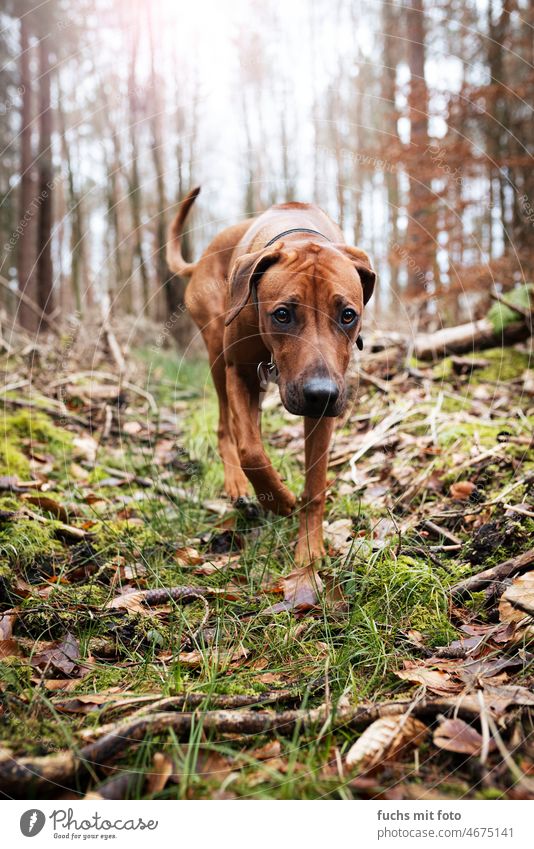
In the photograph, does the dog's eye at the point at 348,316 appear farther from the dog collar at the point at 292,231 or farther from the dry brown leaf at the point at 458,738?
the dry brown leaf at the point at 458,738

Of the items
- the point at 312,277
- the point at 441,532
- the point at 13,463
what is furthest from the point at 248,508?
the point at 13,463

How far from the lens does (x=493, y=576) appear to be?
2.92m

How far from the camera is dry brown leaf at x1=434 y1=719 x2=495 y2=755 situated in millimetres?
1852

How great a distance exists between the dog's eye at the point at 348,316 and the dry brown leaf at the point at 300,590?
1.26 meters

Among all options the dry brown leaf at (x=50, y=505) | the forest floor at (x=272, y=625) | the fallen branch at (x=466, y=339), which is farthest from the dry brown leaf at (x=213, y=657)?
the fallen branch at (x=466, y=339)

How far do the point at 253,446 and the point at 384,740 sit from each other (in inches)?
78.3

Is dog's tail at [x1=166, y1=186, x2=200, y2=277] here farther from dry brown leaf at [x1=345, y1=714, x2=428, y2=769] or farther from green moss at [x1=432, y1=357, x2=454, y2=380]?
dry brown leaf at [x1=345, y1=714, x2=428, y2=769]

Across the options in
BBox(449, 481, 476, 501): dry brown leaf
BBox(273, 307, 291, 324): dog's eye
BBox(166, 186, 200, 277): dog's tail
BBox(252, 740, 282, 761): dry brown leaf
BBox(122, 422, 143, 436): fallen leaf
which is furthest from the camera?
BBox(122, 422, 143, 436): fallen leaf

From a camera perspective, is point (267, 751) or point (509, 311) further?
point (509, 311)

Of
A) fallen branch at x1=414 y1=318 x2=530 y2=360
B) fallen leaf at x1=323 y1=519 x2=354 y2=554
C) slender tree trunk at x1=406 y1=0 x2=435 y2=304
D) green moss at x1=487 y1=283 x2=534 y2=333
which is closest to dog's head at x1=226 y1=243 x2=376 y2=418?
fallen leaf at x1=323 y1=519 x2=354 y2=554

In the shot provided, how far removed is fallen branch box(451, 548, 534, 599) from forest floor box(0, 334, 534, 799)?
0.01 m

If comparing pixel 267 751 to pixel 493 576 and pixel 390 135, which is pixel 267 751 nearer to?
pixel 493 576
